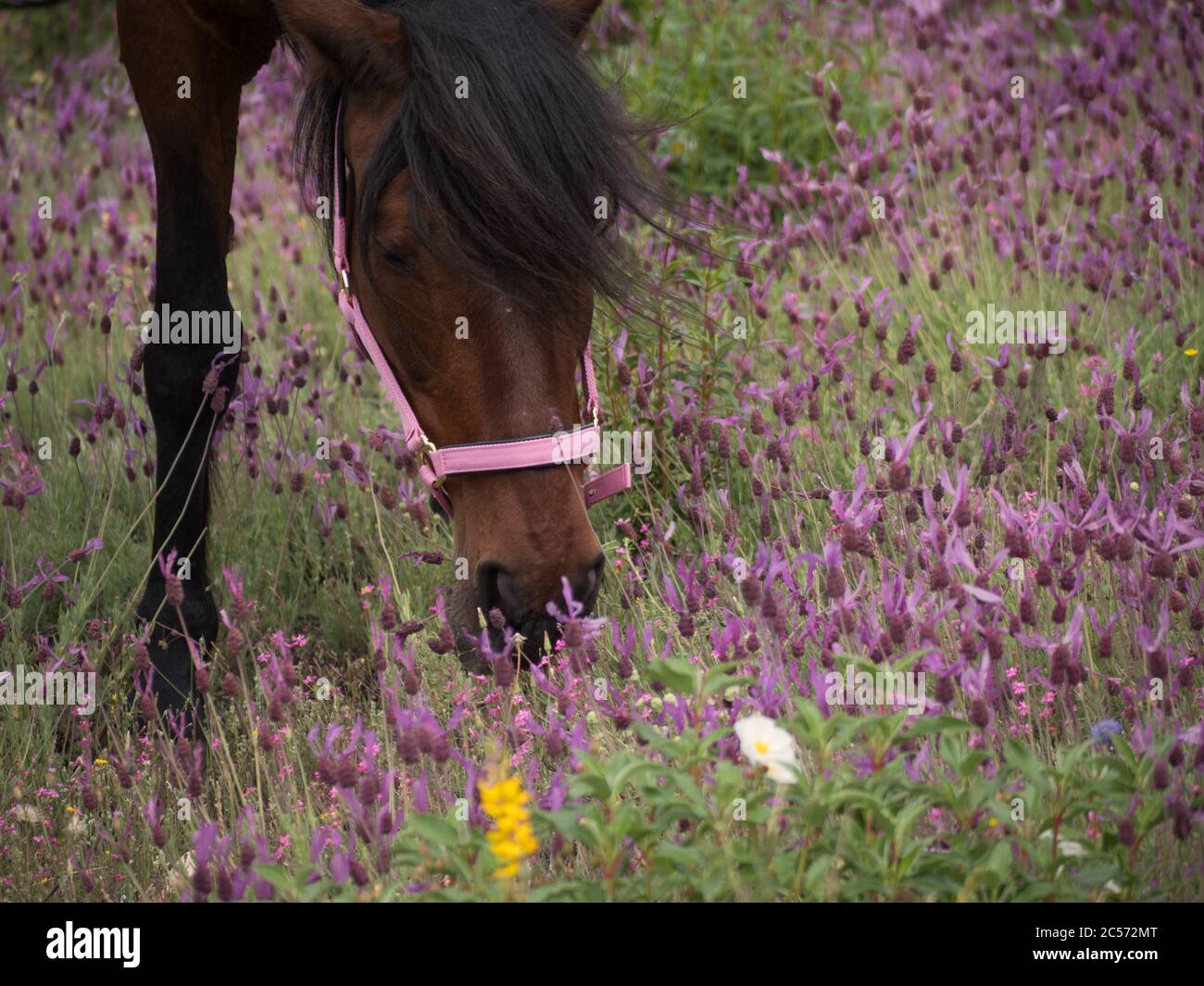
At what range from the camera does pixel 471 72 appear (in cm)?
271

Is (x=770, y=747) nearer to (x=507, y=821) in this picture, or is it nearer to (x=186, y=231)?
(x=507, y=821)

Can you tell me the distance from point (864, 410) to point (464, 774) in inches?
81.8

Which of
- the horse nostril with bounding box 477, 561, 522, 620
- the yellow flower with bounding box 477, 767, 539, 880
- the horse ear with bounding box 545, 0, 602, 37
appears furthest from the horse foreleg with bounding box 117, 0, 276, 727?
the yellow flower with bounding box 477, 767, 539, 880

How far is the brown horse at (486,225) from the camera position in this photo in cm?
267

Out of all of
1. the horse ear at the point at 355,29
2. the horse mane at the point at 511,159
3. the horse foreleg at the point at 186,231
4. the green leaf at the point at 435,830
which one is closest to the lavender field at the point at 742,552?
the green leaf at the point at 435,830

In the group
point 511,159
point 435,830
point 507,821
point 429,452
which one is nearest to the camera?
point 507,821

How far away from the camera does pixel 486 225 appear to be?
2668 mm

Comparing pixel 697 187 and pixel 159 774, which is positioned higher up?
pixel 697 187

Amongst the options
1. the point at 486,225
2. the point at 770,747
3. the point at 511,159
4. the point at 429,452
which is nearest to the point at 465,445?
the point at 429,452

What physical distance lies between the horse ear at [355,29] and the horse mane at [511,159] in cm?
4

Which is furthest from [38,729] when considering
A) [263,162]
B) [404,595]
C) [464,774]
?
[263,162]

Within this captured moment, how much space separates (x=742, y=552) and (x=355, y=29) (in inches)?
66.6
